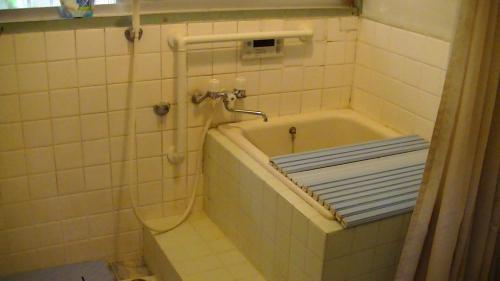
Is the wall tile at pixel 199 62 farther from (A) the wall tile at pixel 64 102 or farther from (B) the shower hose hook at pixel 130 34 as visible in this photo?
(A) the wall tile at pixel 64 102

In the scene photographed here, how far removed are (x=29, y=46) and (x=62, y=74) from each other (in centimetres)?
15

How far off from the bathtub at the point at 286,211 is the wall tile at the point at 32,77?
68 cm

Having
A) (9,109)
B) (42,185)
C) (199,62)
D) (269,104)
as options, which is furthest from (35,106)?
(269,104)

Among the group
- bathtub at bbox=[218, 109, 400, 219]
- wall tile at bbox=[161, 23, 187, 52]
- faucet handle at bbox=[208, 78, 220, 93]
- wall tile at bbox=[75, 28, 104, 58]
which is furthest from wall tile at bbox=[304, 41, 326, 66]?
wall tile at bbox=[75, 28, 104, 58]

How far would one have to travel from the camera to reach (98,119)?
7.23 feet

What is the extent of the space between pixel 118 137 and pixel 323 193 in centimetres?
86

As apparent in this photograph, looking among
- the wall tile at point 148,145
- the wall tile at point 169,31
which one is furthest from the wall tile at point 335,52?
the wall tile at point 148,145

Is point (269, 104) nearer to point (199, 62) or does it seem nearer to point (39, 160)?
point (199, 62)

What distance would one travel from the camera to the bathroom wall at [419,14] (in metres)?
2.12

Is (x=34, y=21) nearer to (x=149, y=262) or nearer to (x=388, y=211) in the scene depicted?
(x=149, y=262)

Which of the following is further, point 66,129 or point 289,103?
point 289,103

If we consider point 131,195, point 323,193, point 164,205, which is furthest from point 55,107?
point 323,193

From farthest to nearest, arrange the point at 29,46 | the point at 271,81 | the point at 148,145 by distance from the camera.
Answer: the point at 271,81 < the point at 148,145 < the point at 29,46

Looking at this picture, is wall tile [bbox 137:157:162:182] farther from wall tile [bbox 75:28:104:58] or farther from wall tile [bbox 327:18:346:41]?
wall tile [bbox 327:18:346:41]
